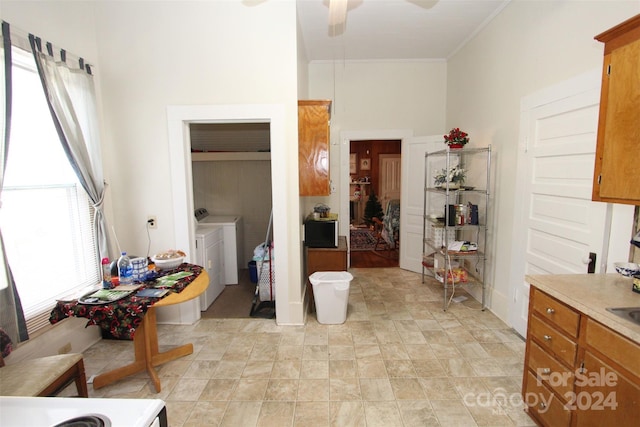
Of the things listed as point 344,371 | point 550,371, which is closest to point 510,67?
point 550,371

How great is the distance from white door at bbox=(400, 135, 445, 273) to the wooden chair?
400 centimetres

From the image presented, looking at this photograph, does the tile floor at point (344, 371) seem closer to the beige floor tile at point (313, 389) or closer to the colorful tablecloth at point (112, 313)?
the beige floor tile at point (313, 389)

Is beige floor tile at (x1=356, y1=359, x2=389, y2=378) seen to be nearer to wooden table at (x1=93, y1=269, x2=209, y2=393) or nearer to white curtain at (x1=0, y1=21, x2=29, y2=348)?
wooden table at (x1=93, y1=269, x2=209, y2=393)

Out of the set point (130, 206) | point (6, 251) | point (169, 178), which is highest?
point (169, 178)

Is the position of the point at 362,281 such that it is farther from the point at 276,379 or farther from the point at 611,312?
the point at 611,312

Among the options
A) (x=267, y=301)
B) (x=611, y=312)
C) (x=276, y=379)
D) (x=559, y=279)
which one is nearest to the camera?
(x=611, y=312)

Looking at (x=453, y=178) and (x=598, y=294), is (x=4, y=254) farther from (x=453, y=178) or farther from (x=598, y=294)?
(x=453, y=178)

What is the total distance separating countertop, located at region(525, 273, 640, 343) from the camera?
1.26m

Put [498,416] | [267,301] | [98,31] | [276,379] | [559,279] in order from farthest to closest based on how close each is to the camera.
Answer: [267,301], [98,31], [276,379], [498,416], [559,279]

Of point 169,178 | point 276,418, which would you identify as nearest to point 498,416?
point 276,418

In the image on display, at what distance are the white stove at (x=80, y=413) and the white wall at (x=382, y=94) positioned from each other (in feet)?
11.7

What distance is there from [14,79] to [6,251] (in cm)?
118

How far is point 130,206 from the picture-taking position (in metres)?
2.92

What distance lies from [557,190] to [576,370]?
1.40 m
